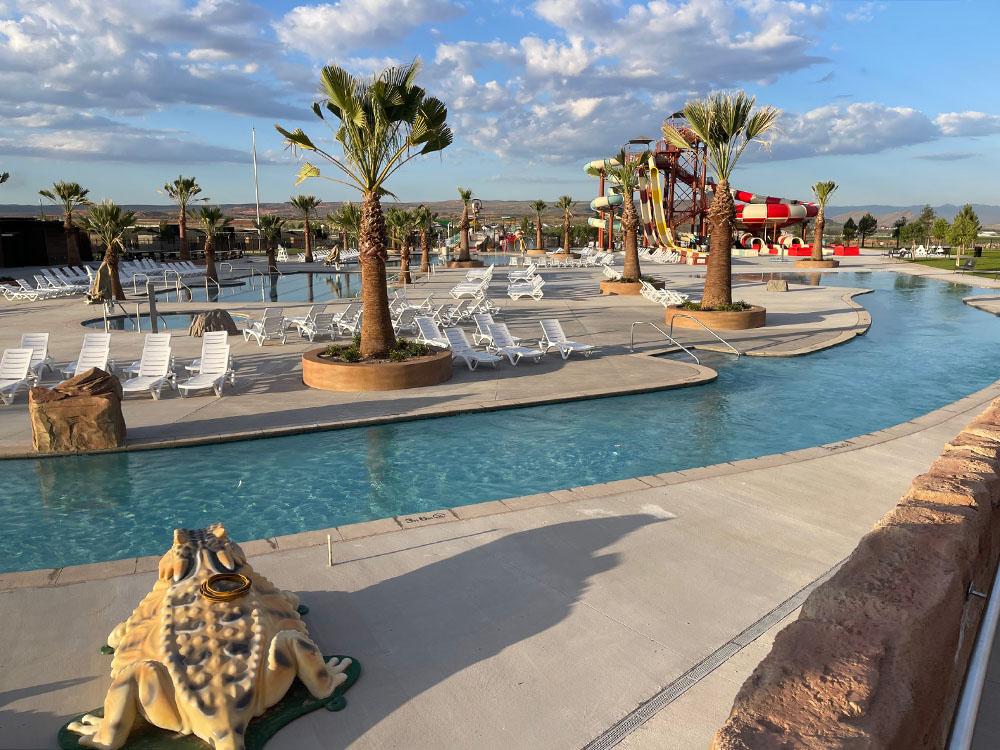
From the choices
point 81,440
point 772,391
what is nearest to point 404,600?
point 81,440

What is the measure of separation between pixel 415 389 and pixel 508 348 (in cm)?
259

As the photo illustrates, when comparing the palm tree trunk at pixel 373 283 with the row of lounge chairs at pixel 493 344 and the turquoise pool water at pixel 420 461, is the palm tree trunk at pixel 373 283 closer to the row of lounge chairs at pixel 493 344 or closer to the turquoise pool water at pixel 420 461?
the row of lounge chairs at pixel 493 344

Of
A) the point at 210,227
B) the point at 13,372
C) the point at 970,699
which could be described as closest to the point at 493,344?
the point at 13,372

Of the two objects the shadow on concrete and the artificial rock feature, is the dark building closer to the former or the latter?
the artificial rock feature

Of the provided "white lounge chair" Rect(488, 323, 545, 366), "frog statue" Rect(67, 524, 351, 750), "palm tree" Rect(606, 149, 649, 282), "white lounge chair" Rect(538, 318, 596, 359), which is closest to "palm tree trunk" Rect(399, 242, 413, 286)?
"palm tree" Rect(606, 149, 649, 282)

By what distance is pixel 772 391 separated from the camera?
12039mm

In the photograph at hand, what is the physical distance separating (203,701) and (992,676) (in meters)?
4.25

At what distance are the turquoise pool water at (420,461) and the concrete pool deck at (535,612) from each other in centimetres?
116

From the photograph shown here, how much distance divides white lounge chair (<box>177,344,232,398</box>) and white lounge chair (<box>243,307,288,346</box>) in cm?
387

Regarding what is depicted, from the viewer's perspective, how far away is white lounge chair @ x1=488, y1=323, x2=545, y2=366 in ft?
44.8

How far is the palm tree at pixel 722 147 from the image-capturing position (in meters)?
17.7

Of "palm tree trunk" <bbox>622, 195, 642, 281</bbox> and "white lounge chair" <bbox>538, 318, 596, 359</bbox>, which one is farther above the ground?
"palm tree trunk" <bbox>622, 195, 642, 281</bbox>

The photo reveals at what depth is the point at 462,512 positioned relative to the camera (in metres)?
6.59

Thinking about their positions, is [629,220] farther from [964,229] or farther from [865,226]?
[865,226]
